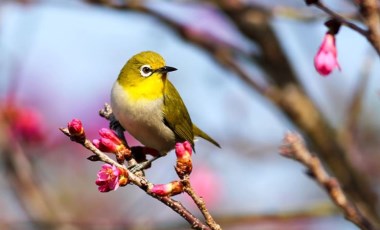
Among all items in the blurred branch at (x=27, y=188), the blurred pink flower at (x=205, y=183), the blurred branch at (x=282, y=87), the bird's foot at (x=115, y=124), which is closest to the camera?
the bird's foot at (x=115, y=124)

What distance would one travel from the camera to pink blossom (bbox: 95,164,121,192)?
255 centimetres

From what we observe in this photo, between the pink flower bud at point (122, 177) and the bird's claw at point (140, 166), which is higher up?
the bird's claw at point (140, 166)

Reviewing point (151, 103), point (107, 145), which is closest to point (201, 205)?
point (107, 145)

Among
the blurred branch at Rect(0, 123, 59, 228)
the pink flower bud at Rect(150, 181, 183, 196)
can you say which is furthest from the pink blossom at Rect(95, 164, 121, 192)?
the blurred branch at Rect(0, 123, 59, 228)

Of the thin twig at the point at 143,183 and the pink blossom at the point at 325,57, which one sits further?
the pink blossom at the point at 325,57

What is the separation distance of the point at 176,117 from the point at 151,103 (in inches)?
6.9

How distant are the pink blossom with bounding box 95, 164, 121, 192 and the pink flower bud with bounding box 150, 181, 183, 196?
0.14m

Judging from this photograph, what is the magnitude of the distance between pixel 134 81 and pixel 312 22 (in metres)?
1.68

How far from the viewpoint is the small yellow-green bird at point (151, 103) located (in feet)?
12.0

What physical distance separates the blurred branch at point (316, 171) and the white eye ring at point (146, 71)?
1.74 meters

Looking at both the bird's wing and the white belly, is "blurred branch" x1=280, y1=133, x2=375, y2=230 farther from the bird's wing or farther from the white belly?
the bird's wing

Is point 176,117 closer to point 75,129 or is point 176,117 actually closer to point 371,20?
point 75,129

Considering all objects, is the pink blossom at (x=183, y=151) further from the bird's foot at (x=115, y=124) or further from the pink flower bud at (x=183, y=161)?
Answer: the bird's foot at (x=115, y=124)

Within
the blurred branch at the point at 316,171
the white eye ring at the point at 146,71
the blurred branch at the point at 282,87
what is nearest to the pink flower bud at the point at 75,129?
the blurred branch at the point at 316,171
